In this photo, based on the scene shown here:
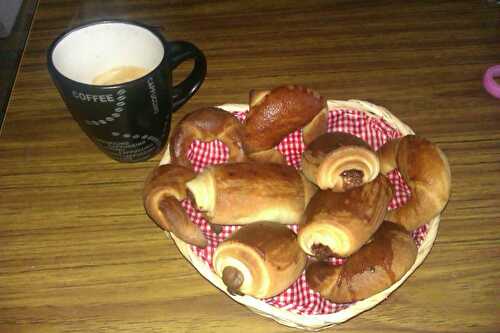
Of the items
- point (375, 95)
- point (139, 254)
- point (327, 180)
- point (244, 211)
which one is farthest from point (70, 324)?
point (375, 95)

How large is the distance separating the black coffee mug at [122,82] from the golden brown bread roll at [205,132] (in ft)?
0.15

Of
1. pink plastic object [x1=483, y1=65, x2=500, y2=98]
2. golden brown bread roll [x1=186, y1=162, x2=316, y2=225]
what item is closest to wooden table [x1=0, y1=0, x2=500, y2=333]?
pink plastic object [x1=483, y1=65, x2=500, y2=98]

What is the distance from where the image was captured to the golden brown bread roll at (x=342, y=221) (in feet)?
1.76

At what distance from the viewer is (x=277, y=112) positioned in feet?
2.13

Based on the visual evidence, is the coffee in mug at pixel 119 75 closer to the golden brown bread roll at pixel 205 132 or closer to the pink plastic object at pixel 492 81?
the golden brown bread roll at pixel 205 132

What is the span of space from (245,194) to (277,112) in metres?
0.14

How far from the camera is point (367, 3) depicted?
107cm

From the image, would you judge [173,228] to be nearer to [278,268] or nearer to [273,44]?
[278,268]

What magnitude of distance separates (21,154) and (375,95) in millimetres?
618

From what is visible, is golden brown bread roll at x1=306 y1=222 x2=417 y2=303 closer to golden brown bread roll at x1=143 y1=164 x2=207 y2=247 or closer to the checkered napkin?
the checkered napkin

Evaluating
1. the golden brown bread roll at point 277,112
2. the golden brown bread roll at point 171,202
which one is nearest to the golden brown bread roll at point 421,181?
the golden brown bread roll at point 277,112

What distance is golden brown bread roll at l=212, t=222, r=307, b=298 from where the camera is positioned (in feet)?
1.70

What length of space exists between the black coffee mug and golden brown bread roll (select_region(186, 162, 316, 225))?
0.44 feet

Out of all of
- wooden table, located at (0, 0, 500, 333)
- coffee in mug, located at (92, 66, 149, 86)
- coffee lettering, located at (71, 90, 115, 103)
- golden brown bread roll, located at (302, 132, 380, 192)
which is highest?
coffee lettering, located at (71, 90, 115, 103)
